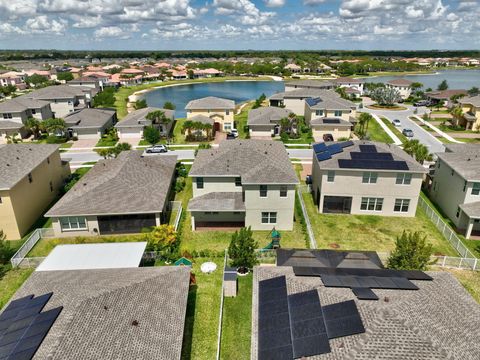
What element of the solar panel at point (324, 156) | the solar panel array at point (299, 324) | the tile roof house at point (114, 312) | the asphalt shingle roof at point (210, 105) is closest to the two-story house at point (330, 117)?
the asphalt shingle roof at point (210, 105)

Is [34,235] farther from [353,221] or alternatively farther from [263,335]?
[353,221]

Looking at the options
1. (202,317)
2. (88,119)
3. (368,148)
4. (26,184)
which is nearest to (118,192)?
(26,184)

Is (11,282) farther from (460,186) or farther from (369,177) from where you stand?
(460,186)

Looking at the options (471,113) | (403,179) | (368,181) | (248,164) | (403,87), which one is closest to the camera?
(248,164)

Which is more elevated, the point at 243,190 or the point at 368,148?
the point at 368,148

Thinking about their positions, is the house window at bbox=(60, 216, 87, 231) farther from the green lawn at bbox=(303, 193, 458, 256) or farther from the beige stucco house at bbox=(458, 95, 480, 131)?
the beige stucco house at bbox=(458, 95, 480, 131)

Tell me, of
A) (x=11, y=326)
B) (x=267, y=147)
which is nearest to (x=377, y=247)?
(x=267, y=147)

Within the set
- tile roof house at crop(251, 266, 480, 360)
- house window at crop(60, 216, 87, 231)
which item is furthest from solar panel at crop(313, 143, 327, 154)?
house window at crop(60, 216, 87, 231)
